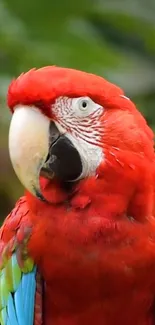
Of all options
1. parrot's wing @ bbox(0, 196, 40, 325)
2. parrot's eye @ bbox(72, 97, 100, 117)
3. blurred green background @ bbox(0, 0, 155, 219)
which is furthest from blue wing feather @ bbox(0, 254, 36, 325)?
blurred green background @ bbox(0, 0, 155, 219)

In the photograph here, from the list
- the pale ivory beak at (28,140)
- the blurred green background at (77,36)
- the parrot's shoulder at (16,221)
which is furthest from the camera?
the blurred green background at (77,36)


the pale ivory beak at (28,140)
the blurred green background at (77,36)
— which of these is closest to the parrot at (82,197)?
the pale ivory beak at (28,140)

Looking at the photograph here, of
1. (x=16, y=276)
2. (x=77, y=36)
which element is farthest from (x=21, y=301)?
(x=77, y=36)

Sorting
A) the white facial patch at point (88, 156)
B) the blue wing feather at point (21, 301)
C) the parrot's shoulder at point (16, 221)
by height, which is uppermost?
the white facial patch at point (88, 156)

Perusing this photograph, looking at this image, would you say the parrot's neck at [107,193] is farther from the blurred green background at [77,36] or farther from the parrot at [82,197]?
the blurred green background at [77,36]

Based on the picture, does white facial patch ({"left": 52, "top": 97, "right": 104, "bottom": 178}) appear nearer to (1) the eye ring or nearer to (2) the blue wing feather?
(1) the eye ring

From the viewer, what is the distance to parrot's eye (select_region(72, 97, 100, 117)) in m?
Answer: 1.40

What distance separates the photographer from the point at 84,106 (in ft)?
4.62

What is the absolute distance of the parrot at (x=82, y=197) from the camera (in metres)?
1.37

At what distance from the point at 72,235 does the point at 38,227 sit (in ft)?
0.24

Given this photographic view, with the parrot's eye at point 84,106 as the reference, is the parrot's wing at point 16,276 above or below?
below

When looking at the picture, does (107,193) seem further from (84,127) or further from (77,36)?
(77,36)

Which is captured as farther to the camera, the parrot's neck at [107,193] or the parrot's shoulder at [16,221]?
the parrot's shoulder at [16,221]

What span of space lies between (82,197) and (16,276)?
26cm
